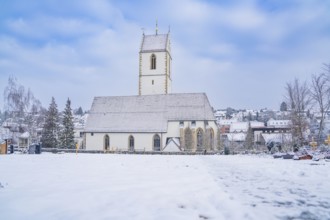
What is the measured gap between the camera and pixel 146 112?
4591 centimetres

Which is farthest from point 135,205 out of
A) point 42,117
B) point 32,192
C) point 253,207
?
point 42,117

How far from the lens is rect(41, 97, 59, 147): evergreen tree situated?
148ft

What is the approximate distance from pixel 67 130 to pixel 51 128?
2.47 metres

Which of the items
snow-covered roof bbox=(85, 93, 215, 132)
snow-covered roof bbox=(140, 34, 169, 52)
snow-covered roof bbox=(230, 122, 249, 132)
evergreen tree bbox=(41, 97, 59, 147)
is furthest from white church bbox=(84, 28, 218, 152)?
snow-covered roof bbox=(230, 122, 249, 132)

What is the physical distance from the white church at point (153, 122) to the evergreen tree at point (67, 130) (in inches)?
89.2

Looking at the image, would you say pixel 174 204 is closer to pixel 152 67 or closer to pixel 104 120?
pixel 104 120

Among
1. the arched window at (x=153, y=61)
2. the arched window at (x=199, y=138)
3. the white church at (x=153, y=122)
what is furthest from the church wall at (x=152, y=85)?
the arched window at (x=199, y=138)

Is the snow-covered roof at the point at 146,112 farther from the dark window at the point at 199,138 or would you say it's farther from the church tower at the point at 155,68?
the church tower at the point at 155,68

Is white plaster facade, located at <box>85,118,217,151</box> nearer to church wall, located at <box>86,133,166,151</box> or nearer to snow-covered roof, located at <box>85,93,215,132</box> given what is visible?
church wall, located at <box>86,133,166,151</box>

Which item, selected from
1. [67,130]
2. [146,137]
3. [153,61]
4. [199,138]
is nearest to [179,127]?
[199,138]

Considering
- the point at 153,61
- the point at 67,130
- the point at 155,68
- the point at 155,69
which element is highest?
the point at 153,61

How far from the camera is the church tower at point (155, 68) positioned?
50.7m

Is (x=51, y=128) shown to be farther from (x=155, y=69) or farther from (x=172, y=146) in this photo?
(x=155, y=69)

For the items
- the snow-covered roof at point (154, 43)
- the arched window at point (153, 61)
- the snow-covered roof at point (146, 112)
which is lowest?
the snow-covered roof at point (146, 112)
